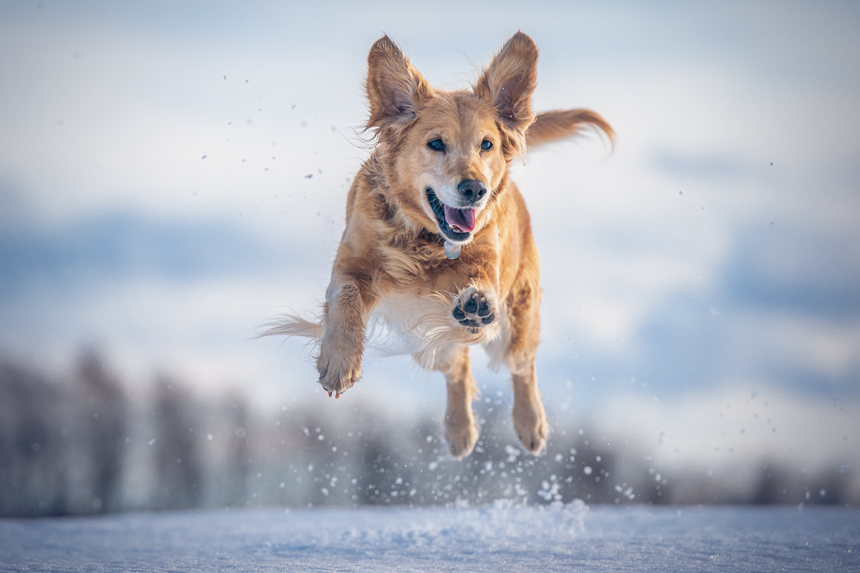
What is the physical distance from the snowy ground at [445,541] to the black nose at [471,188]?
2001 mm

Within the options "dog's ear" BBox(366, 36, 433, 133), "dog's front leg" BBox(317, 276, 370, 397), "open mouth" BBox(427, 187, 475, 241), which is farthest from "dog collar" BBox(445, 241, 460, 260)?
"dog's ear" BBox(366, 36, 433, 133)

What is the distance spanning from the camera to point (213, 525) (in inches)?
232

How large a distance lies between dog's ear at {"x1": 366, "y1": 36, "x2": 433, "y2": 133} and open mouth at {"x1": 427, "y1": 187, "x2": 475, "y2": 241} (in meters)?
0.51

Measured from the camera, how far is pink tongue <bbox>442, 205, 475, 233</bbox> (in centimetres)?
330

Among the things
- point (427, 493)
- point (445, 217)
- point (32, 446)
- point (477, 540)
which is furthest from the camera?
point (32, 446)

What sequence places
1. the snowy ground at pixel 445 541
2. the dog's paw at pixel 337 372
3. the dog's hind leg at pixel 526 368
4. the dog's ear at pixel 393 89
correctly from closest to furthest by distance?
the dog's paw at pixel 337 372 → the dog's ear at pixel 393 89 → the snowy ground at pixel 445 541 → the dog's hind leg at pixel 526 368

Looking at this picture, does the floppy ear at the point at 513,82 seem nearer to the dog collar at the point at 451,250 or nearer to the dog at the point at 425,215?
the dog at the point at 425,215

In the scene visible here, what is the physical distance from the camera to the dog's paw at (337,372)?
3.02 meters

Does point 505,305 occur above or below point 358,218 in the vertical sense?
below

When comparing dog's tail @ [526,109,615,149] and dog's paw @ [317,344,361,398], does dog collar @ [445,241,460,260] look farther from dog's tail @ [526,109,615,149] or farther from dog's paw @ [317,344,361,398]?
dog's tail @ [526,109,615,149]

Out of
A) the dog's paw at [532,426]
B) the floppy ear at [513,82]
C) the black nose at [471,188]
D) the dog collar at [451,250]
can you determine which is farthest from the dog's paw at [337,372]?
the dog's paw at [532,426]

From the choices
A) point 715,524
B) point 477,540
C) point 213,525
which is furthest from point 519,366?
point 213,525

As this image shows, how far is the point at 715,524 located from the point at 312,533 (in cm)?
337

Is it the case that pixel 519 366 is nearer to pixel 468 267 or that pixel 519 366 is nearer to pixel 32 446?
pixel 468 267
